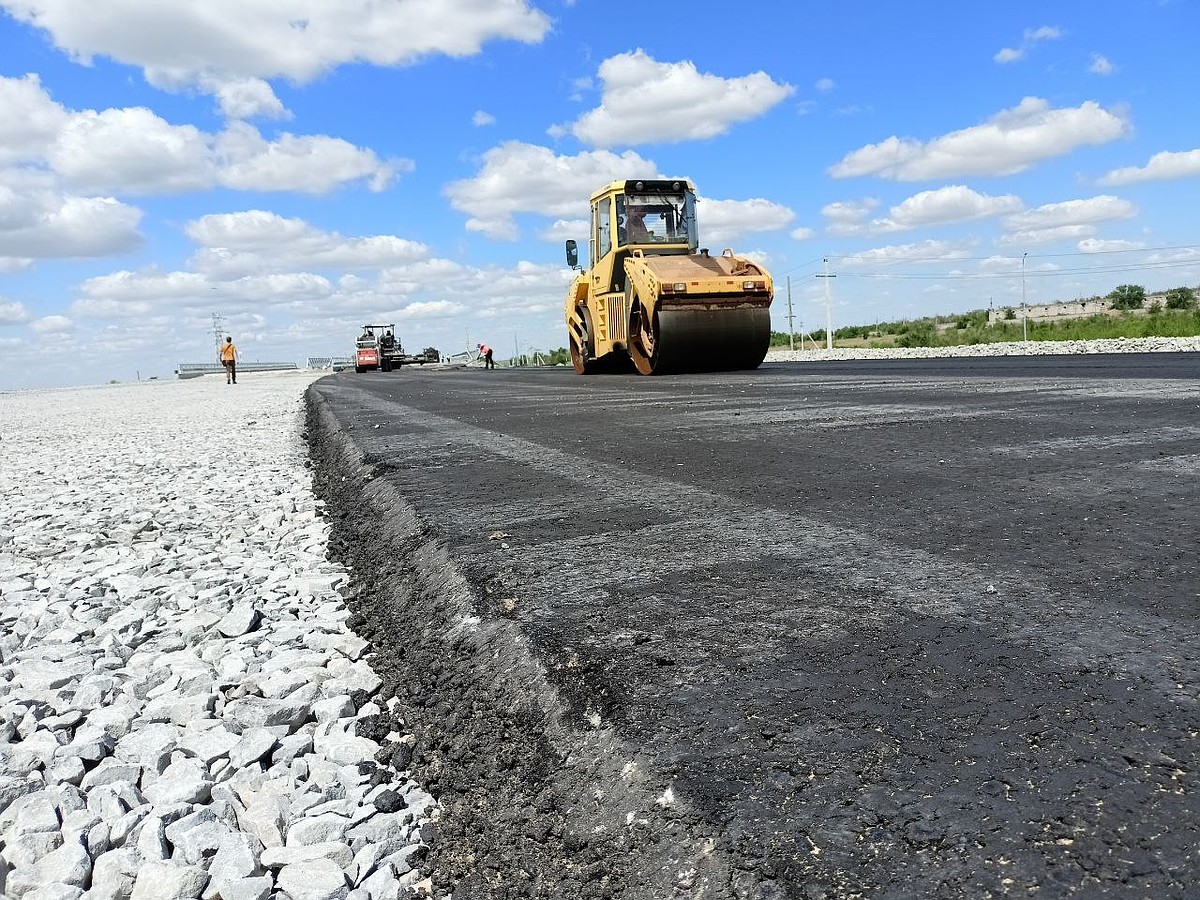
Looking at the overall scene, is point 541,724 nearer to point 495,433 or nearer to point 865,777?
point 865,777

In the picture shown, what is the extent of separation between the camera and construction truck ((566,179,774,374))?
50.4 feet

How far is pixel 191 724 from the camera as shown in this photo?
2451 mm

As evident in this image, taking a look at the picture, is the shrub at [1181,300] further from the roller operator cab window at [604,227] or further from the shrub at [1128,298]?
the roller operator cab window at [604,227]

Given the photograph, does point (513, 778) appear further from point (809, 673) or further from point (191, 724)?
point (191, 724)

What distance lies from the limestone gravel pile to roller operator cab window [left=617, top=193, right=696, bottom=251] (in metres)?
13.2

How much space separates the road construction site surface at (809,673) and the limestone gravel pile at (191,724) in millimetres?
164

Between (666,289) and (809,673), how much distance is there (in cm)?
1353

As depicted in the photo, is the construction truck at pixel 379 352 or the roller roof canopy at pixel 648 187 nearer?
the roller roof canopy at pixel 648 187

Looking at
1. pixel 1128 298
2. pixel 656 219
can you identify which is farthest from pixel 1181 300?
pixel 656 219

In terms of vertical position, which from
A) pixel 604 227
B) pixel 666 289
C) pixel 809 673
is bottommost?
pixel 809 673

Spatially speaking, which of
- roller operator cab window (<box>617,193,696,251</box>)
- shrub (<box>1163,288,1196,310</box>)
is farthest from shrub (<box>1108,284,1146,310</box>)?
roller operator cab window (<box>617,193,696,251</box>)

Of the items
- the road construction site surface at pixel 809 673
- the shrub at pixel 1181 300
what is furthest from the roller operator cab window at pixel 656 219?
the shrub at pixel 1181 300

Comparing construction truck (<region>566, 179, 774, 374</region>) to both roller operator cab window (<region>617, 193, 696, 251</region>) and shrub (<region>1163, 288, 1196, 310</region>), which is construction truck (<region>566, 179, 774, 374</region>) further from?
shrub (<region>1163, 288, 1196, 310</region>)

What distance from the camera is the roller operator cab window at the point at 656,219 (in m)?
17.4
